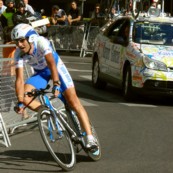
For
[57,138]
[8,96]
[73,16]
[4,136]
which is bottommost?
[73,16]

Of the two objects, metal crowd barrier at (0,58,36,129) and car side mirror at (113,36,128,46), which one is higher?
metal crowd barrier at (0,58,36,129)

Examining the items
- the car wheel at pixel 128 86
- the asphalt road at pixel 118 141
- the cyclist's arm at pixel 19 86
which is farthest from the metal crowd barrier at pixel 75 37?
the cyclist's arm at pixel 19 86

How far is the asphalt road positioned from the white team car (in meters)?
0.41

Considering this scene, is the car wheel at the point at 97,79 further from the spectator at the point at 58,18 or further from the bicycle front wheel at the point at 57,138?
the spectator at the point at 58,18

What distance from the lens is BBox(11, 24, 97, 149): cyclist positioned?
917 centimetres

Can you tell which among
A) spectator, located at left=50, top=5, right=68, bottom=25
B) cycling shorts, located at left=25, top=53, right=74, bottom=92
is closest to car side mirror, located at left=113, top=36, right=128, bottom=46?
cycling shorts, located at left=25, top=53, right=74, bottom=92

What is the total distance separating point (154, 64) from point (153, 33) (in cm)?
138

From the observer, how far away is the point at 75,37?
91.9 feet

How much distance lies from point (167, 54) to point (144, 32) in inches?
49.1

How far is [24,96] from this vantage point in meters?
9.27

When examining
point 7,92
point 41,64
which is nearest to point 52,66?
point 41,64

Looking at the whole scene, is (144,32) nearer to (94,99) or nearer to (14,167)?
(94,99)

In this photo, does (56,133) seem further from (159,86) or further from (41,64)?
(159,86)

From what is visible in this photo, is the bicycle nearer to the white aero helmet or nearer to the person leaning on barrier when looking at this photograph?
the white aero helmet
